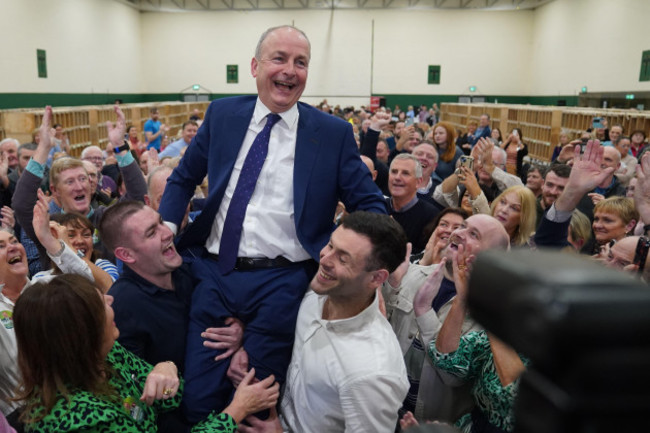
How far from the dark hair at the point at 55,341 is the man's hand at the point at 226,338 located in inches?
20.3

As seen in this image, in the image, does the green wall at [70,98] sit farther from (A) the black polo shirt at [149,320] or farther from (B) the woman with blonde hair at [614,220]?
(B) the woman with blonde hair at [614,220]

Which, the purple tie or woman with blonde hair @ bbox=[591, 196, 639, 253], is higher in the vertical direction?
the purple tie

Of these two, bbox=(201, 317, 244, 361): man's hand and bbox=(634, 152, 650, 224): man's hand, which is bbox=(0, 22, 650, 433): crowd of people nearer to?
bbox=(201, 317, 244, 361): man's hand

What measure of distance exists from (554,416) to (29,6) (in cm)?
1921

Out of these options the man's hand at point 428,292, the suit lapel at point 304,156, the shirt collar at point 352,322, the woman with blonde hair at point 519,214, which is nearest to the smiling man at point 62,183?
the suit lapel at point 304,156

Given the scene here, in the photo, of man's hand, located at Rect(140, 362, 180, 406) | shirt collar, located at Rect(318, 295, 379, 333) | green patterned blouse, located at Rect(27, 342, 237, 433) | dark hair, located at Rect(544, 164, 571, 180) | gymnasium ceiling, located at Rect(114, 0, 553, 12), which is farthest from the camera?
gymnasium ceiling, located at Rect(114, 0, 553, 12)

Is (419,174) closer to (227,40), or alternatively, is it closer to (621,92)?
(621,92)

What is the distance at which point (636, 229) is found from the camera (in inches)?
153

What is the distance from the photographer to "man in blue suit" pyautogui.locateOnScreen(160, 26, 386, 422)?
223 centimetres

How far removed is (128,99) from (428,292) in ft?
80.3

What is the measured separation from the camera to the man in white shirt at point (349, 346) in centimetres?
198

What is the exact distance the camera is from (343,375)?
6.64 ft

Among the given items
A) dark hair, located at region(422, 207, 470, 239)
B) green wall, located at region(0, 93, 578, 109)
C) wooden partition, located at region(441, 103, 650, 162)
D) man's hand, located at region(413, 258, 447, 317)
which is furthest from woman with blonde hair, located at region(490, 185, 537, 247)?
green wall, located at region(0, 93, 578, 109)

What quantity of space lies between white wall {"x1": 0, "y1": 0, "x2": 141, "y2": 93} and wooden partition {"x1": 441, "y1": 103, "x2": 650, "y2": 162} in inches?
557
